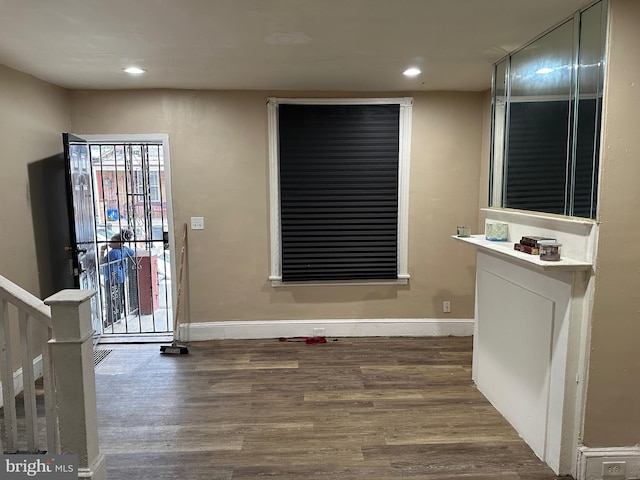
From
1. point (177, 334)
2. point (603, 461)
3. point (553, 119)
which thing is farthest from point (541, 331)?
point (177, 334)

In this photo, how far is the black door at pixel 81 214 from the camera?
365 centimetres

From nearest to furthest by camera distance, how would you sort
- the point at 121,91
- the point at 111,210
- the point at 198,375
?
the point at 198,375, the point at 121,91, the point at 111,210

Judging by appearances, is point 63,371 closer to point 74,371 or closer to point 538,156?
point 74,371

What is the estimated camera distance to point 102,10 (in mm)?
2145

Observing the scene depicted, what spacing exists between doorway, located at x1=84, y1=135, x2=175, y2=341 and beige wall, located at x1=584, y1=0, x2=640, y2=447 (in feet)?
13.5

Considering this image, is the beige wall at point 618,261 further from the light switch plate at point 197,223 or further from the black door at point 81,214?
the black door at point 81,214

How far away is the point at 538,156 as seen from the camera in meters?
2.53

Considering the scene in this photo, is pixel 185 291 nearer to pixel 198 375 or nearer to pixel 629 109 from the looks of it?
pixel 198 375

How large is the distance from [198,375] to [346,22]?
9.27 feet

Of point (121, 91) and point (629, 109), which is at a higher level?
point (121, 91)

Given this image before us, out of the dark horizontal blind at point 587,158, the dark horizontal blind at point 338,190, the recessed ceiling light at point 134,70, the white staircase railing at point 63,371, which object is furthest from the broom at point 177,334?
the dark horizontal blind at point 587,158

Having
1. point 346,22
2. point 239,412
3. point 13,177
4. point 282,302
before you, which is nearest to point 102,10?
point 346,22

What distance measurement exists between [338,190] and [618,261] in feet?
8.28

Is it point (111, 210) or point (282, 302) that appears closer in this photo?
point (282, 302)
